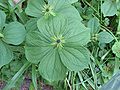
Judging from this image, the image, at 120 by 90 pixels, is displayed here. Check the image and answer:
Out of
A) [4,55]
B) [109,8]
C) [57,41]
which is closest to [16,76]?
[4,55]

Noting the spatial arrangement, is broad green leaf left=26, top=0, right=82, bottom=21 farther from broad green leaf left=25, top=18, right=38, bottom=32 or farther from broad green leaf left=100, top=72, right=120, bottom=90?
broad green leaf left=100, top=72, right=120, bottom=90

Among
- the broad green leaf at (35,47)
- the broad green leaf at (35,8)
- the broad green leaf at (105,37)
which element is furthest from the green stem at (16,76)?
the broad green leaf at (105,37)

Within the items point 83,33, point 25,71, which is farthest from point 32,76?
point 83,33

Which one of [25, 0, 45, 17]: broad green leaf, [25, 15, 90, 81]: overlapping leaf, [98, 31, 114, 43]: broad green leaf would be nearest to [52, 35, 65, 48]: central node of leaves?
[25, 15, 90, 81]: overlapping leaf

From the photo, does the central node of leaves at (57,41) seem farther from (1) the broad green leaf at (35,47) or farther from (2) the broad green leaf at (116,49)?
(2) the broad green leaf at (116,49)

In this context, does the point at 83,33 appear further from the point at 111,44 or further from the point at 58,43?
the point at 111,44
